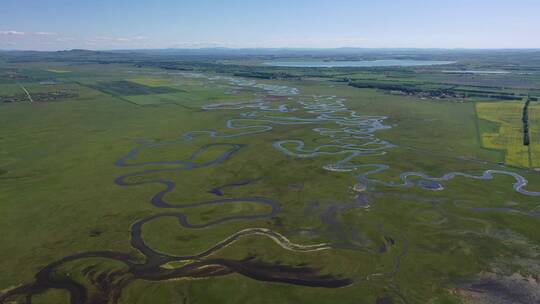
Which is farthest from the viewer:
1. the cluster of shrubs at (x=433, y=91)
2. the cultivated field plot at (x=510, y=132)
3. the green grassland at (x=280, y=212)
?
the cluster of shrubs at (x=433, y=91)

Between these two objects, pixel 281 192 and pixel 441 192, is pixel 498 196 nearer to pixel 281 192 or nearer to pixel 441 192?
pixel 441 192

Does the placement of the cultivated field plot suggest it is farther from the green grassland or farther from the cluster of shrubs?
the cluster of shrubs

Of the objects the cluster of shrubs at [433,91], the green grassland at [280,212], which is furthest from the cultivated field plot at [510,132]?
the cluster of shrubs at [433,91]

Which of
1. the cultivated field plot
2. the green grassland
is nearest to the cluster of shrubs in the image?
the cultivated field plot

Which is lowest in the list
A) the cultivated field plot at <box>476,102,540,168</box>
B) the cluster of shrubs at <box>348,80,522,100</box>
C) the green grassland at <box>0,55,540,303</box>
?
the green grassland at <box>0,55,540,303</box>

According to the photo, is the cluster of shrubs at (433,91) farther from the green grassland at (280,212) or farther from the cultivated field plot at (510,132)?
the green grassland at (280,212)

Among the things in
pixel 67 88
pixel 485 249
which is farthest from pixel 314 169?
pixel 67 88
